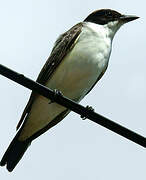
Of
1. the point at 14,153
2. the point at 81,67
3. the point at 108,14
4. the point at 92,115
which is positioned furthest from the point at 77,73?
the point at 92,115

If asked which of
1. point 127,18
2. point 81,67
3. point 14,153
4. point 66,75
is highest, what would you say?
point 127,18

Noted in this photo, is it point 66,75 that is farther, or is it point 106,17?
point 106,17

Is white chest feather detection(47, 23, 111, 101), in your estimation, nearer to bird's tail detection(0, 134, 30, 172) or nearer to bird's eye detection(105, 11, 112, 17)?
bird's tail detection(0, 134, 30, 172)

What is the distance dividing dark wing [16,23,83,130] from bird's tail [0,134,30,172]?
27 cm

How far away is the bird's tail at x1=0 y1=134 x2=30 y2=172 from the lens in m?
8.10

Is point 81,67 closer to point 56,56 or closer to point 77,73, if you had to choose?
point 77,73

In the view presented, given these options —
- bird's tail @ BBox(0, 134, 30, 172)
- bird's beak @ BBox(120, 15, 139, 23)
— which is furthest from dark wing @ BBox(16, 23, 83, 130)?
bird's beak @ BBox(120, 15, 139, 23)

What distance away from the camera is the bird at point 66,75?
8.19 m

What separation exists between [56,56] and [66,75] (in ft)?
1.36

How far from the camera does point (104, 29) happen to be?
9070 millimetres

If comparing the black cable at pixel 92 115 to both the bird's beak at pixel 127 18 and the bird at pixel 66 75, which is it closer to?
the bird at pixel 66 75

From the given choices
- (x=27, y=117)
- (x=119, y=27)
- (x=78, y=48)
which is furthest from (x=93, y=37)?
(x=27, y=117)

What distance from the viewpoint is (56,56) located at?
27.7 ft

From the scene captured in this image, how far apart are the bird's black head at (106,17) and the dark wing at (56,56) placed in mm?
734
